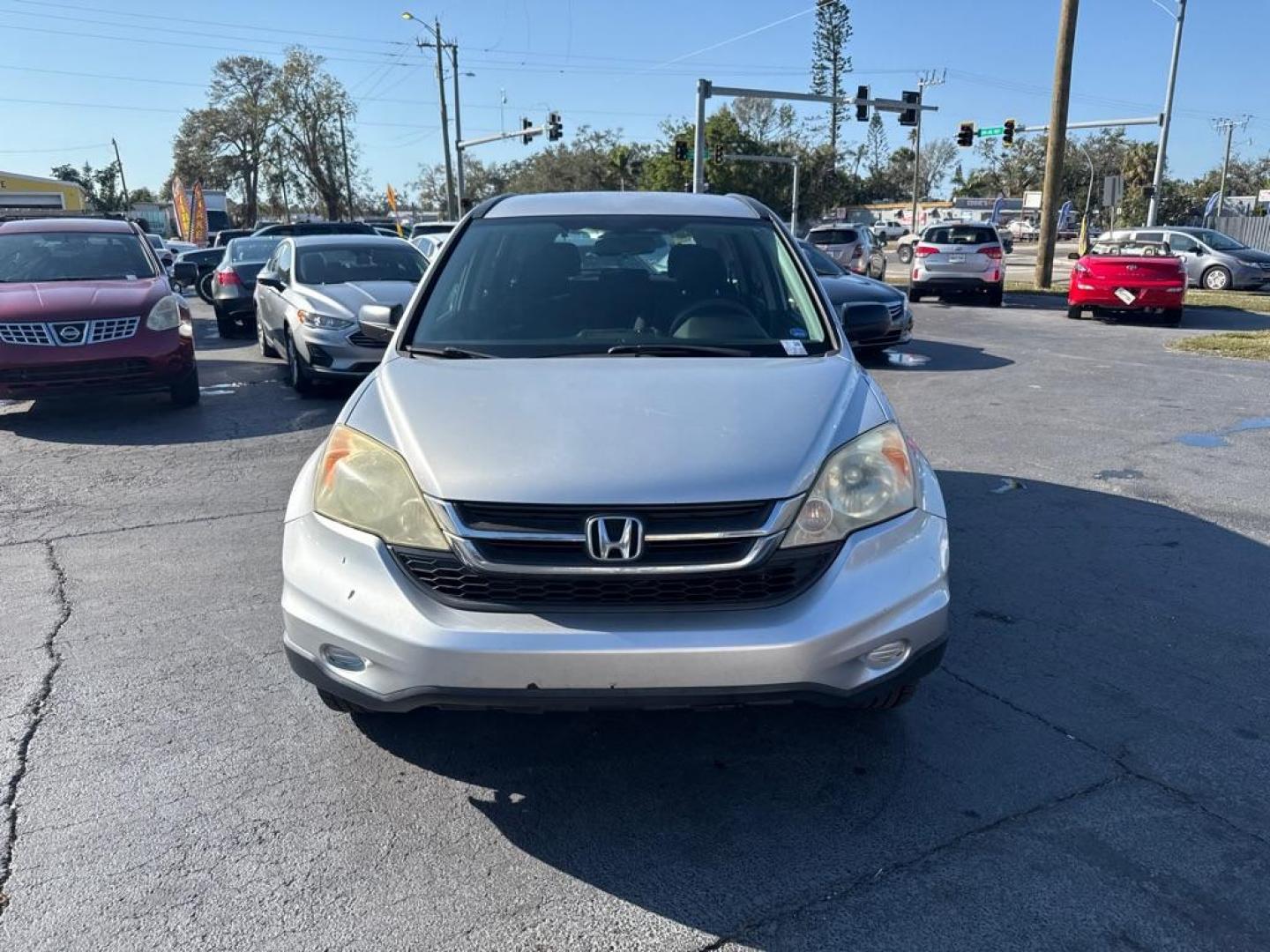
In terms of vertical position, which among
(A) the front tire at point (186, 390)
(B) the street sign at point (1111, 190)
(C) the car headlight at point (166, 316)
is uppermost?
(B) the street sign at point (1111, 190)

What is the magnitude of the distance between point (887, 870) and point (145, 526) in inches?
187

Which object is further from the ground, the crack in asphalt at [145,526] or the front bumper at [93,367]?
the front bumper at [93,367]

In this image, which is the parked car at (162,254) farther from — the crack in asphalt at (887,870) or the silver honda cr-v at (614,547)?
the crack in asphalt at (887,870)

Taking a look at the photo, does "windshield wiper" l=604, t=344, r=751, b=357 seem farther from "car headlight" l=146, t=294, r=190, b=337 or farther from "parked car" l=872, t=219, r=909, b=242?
"parked car" l=872, t=219, r=909, b=242

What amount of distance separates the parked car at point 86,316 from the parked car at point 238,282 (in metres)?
4.88

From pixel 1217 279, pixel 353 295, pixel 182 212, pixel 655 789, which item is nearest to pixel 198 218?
pixel 182 212

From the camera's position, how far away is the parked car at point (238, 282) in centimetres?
1444

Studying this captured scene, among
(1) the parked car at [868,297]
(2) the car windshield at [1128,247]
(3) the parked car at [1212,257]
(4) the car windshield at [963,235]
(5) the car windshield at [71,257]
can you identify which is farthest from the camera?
(3) the parked car at [1212,257]

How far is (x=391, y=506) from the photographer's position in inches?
105

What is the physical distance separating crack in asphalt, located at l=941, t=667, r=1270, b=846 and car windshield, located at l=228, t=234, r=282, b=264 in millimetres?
13840

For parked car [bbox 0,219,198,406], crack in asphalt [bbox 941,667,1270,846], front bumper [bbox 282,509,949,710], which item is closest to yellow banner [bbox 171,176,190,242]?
parked car [bbox 0,219,198,406]

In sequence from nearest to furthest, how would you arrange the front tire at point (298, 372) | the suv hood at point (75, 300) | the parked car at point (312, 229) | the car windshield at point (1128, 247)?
the suv hood at point (75, 300) → the front tire at point (298, 372) → the parked car at point (312, 229) → the car windshield at point (1128, 247)

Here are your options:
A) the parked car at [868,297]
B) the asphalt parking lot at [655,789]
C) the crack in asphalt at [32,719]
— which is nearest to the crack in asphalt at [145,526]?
the asphalt parking lot at [655,789]

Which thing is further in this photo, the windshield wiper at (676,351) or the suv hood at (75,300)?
the suv hood at (75,300)
